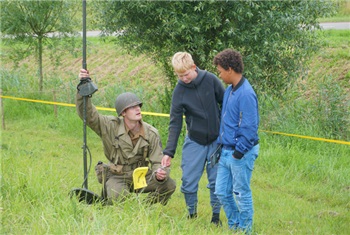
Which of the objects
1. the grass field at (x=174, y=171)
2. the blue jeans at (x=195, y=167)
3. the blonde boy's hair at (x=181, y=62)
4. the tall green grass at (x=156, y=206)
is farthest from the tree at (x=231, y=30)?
the blue jeans at (x=195, y=167)

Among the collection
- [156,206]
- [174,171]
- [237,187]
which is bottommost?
[174,171]

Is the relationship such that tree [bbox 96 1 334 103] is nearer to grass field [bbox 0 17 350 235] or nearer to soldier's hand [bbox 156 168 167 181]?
grass field [bbox 0 17 350 235]

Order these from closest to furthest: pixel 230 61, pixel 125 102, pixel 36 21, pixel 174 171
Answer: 1. pixel 230 61
2. pixel 125 102
3. pixel 174 171
4. pixel 36 21

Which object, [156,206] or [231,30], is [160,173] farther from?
[231,30]

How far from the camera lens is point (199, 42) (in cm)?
1005

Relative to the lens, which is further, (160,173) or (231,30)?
(231,30)

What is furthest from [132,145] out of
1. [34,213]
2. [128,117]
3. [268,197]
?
[268,197]

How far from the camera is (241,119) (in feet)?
18.2

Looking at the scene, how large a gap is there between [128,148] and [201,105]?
0.85 metres

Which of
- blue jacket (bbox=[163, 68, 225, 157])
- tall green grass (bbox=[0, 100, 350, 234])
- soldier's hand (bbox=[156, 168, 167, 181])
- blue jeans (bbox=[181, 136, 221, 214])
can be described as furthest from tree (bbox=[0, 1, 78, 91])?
soldier's hand (bbox=[156, 168, 167, 181])

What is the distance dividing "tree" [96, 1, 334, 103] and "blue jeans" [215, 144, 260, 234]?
14.1ft

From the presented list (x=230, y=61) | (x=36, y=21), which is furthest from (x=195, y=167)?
(x=36, y=21)

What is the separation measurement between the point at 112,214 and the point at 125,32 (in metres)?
6.46

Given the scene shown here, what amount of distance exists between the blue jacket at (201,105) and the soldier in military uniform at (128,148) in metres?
0.22
